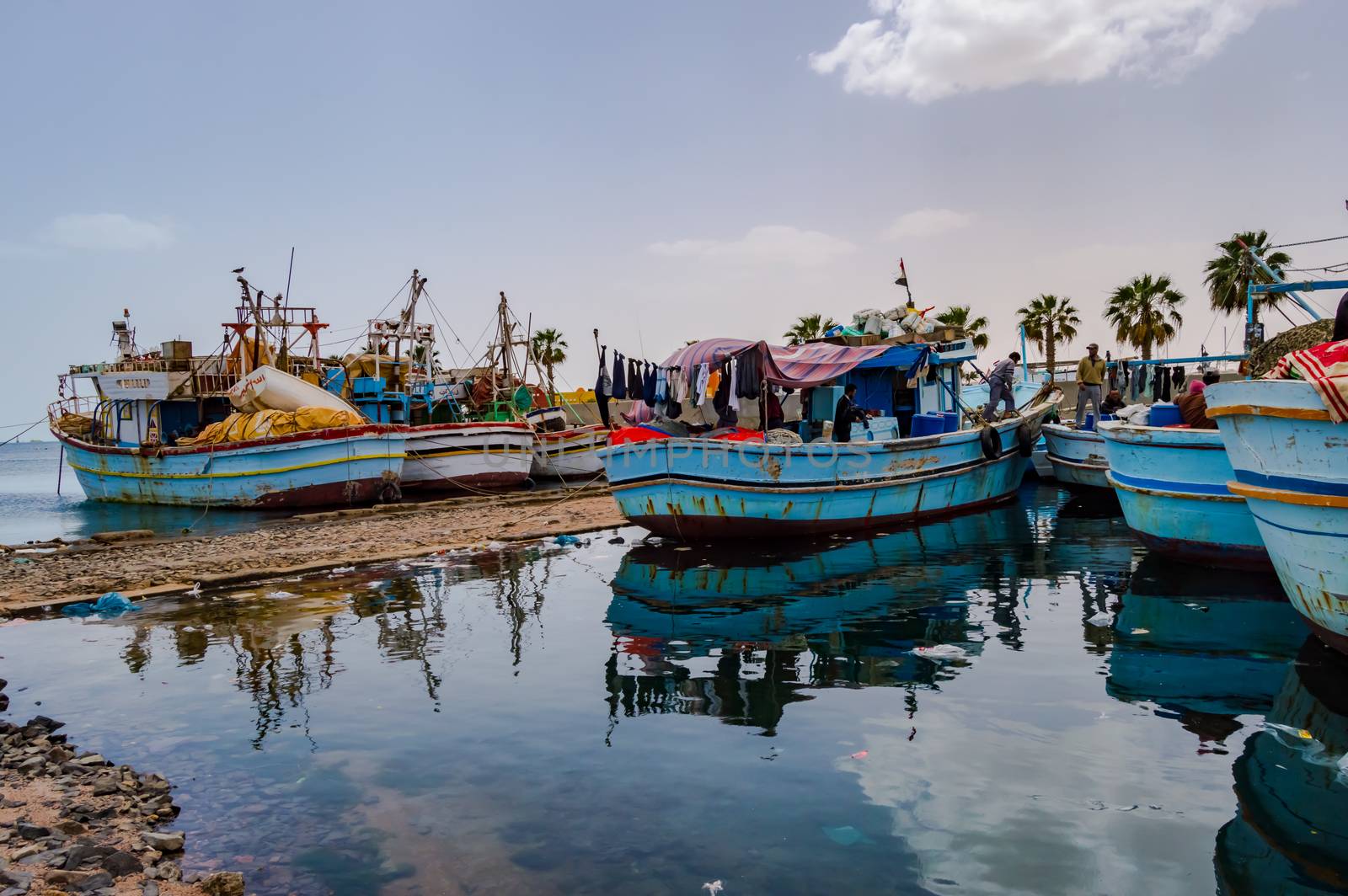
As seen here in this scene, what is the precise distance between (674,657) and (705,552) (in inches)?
227

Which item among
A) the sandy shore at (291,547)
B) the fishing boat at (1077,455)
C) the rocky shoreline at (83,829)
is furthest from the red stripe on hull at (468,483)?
the rocky shoreline at (83,829)

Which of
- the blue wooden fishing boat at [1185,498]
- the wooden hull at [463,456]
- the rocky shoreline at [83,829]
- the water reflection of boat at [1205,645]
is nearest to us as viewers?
the rocky shoreline at [83,829]

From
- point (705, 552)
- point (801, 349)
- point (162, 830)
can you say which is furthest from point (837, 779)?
point (801, 349)

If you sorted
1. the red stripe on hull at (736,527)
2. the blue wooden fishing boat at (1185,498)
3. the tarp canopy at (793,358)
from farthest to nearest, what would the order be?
the tarp canopy at (793,358), the red stripe on hull at (736,527), the blue wooden fishing boat at (1185,498)

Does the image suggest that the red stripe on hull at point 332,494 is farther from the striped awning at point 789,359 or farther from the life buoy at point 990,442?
the life buoy at point 990,442

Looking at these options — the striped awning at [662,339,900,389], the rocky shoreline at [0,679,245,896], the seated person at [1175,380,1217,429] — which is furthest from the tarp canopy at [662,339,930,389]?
the rocky shoreline at [0,679,245,896]

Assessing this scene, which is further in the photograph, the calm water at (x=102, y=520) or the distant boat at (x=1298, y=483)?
the calm water at (x=102, y=520)

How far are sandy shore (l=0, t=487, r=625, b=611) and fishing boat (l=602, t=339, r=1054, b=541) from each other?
3.12m

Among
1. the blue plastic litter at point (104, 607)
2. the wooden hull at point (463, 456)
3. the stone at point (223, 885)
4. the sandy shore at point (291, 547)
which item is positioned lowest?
the stone at point (223, 885)

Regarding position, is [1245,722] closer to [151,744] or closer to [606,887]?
[606,887]

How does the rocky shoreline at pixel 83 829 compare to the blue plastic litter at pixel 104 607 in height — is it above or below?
below

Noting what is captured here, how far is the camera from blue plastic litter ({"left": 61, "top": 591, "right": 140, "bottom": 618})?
10.7 meters

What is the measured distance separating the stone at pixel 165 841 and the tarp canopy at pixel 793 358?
10711mm

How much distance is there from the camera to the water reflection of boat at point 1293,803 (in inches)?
173
